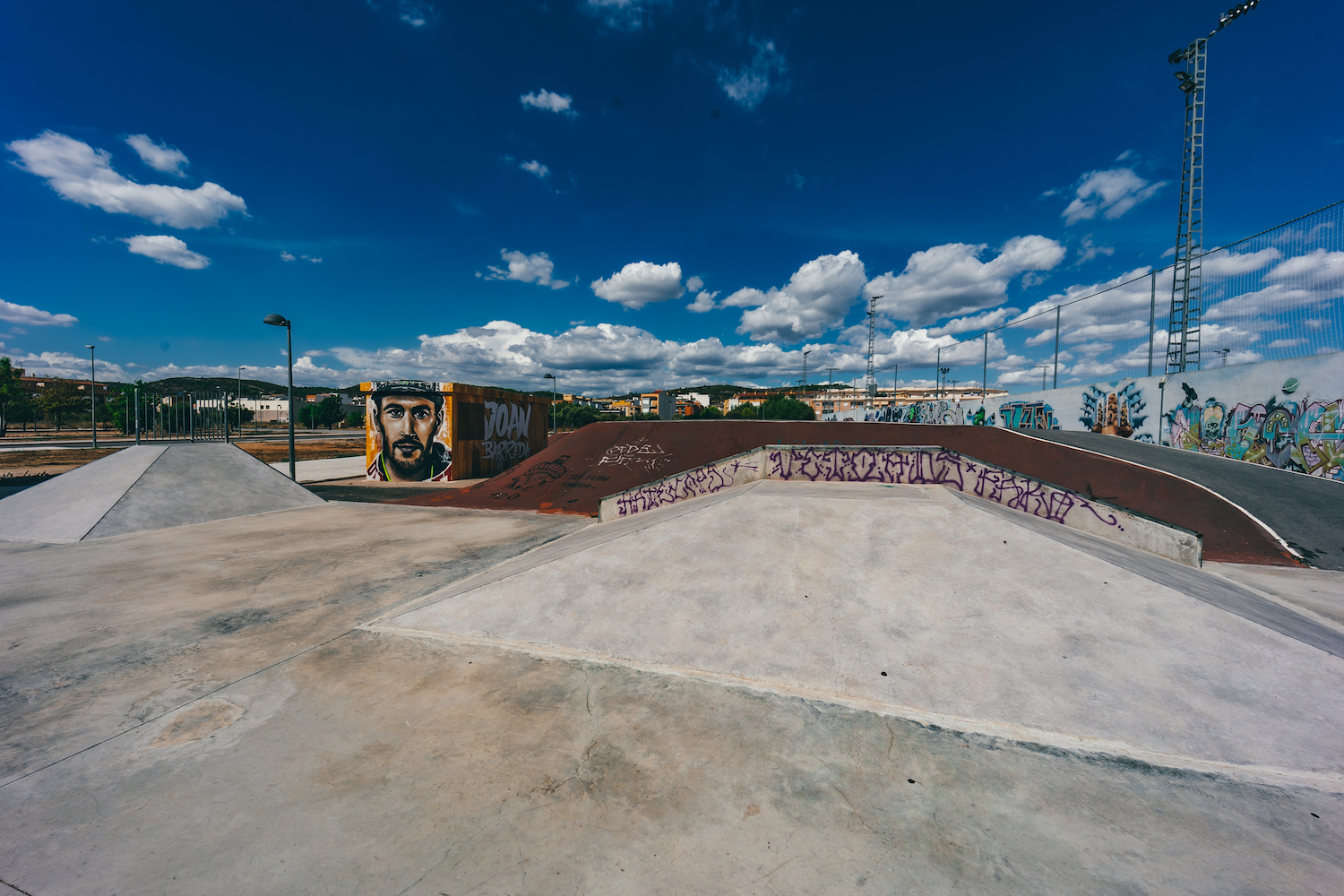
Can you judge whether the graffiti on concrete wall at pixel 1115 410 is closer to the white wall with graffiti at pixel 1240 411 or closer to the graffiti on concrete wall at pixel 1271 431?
the white wall with graffiti at pixel 1240 411

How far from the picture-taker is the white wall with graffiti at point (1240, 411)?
12.7 meters

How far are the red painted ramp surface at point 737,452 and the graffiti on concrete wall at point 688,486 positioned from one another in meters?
3.77

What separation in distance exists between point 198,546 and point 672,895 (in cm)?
1312

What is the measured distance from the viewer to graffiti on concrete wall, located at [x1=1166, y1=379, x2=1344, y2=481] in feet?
41.5

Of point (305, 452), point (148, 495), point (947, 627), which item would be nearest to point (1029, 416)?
point (947, 627)

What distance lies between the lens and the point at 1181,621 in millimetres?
5297

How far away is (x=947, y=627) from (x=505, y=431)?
75.4 ft

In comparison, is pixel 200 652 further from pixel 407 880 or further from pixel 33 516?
pixel 33 516

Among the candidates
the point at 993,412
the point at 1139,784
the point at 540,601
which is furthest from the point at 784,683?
the point at 993,412

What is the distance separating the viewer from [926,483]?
1004 cm

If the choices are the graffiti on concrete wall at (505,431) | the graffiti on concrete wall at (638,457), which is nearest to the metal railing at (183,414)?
the graffiti on concrete wall at (505,431)

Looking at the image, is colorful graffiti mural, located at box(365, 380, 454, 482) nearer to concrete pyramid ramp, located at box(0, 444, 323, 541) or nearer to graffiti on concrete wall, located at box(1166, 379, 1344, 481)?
concrete pyramid ramp, located at box(0, 444, 323, 541)

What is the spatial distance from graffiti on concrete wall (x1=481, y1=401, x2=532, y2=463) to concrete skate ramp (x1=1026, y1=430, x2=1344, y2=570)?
25111mm

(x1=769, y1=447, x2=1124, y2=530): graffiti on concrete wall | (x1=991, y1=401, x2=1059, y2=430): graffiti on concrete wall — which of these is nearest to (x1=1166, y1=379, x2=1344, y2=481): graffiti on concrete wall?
(x1=991, y1=401, x2=1059, y2=430): graffiti on concrete wall
